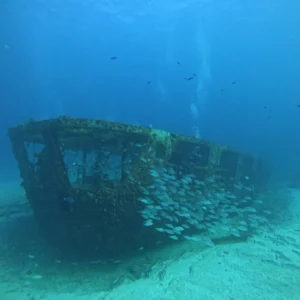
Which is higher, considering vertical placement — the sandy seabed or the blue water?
the blue water

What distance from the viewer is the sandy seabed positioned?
20.2 ft

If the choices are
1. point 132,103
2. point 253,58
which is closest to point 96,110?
point 132,103

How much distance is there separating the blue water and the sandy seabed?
67.0 ft

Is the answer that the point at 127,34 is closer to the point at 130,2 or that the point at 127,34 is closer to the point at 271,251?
the point at 130,2

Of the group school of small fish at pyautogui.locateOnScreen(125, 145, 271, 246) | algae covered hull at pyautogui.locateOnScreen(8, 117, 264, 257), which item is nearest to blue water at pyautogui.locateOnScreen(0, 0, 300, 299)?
school of small fish at pyautogui.locateOnScreen(125, 145, 271, 246)

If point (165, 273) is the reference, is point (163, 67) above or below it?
above

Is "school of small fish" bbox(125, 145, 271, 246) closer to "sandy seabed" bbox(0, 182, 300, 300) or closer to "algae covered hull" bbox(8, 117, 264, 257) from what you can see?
"algae covered hull" bbox(8, 117, 264, 257)

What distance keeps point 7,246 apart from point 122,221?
391cm

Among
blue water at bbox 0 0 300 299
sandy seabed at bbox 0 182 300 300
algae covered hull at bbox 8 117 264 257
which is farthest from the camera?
blue water at bbox 0 0 300 299

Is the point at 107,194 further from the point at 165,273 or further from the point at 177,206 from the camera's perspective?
the point at 165,273

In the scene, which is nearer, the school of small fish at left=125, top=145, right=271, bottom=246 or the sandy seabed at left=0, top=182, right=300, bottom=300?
the sandy seabed at left=0, top=182, right=300, bottom=300

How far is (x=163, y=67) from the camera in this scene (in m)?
150

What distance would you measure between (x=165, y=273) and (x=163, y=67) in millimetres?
150392

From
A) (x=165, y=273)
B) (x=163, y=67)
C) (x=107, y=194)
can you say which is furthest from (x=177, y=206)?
(x=163, y=67)
